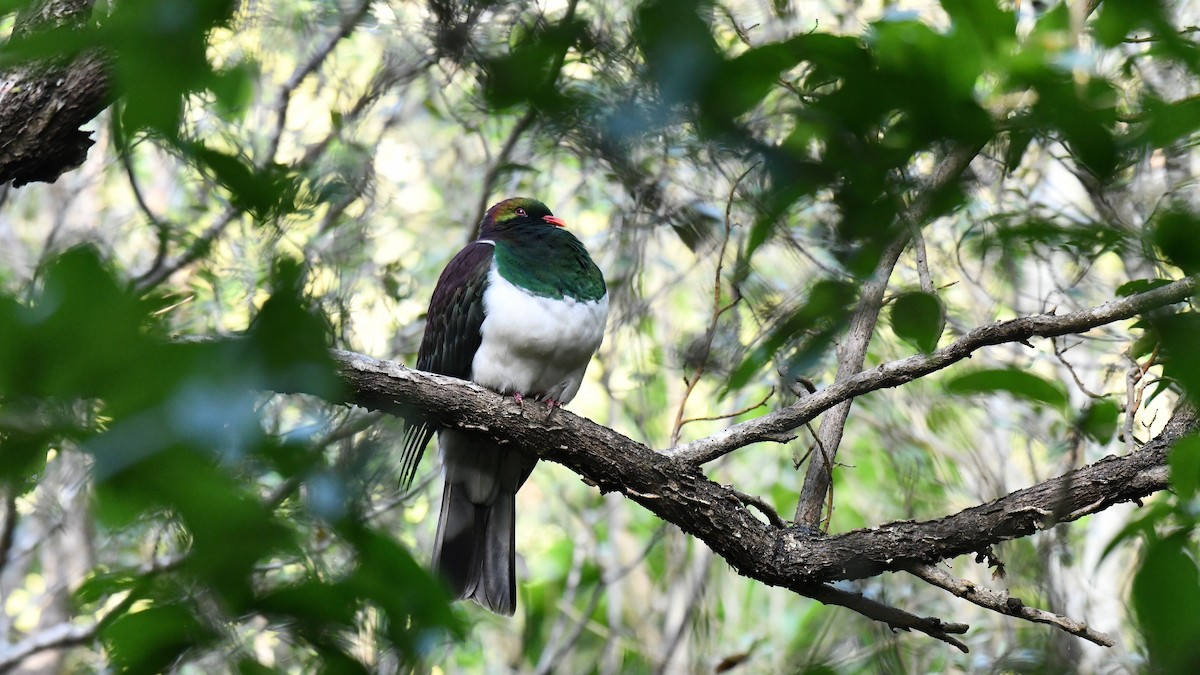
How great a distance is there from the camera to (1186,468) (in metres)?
0.78

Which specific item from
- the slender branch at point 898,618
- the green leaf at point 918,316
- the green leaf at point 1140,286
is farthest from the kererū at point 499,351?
the green leaf at point 918,316

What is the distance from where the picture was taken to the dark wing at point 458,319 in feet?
10.1

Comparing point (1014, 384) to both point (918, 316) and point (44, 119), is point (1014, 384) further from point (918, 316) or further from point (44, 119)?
point (44, 119)

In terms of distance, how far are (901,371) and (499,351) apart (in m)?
1.45

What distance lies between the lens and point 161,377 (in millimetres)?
445

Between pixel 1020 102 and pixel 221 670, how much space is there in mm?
625

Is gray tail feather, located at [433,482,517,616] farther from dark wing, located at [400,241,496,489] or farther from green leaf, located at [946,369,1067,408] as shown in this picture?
green leaf, located at [946,369,1067,408]

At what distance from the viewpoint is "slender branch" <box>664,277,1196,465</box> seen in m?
1.57

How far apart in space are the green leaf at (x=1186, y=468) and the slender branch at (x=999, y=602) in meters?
0.73

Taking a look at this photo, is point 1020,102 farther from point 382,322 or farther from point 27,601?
point 27,601

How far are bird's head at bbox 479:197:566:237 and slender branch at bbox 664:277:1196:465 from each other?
4.64ft

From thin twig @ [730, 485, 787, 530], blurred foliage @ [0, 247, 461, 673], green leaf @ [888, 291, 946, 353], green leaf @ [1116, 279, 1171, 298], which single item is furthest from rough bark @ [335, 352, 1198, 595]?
blurred foliage @ [0, 247, 461, 673]

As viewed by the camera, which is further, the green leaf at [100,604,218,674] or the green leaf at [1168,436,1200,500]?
the green leaf at [1168,436,1200,500]

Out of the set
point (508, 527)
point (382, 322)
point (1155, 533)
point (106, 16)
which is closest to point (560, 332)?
point (508, 527)
